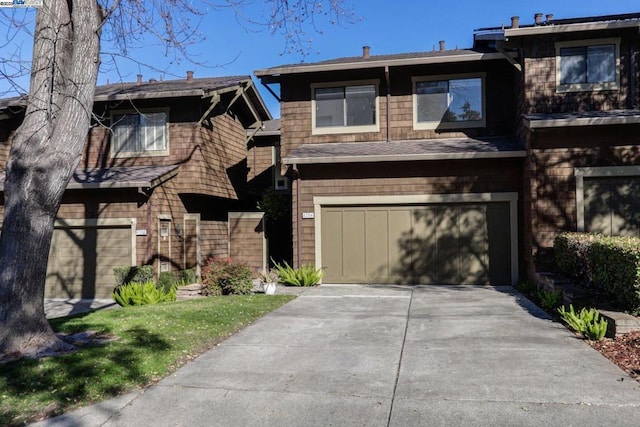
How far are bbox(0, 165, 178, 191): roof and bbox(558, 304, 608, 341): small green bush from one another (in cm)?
1047

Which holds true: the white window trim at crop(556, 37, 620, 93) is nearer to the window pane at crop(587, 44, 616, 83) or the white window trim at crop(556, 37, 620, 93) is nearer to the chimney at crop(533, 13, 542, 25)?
the window pane at crop(587, 44, 616, 83)

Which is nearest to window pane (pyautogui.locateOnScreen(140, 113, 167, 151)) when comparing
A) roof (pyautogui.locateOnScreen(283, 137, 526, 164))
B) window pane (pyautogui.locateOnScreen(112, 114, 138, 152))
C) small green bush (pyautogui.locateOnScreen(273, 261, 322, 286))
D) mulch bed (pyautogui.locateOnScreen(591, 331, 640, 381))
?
window pane (pyautogui.locateOnScreen(112, 114, 138, 152))

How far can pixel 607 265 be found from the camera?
7.66 m

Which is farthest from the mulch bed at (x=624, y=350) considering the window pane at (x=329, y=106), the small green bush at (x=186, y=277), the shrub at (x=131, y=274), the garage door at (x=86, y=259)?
the garage door at (x=86, y=259)

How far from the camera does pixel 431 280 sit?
515 inches

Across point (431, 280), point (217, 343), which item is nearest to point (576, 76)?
point (431, 280)

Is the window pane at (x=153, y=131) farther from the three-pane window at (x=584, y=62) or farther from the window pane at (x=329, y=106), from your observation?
the three-pane window at (x=584, y=62)

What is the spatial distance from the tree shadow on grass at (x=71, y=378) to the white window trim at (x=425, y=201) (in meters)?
7.50

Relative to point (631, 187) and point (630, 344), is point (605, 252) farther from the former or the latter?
point (631, 187)

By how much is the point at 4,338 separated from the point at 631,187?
40.6ft

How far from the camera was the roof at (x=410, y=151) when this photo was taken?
12.3m

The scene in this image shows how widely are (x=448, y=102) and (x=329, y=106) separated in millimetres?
3477

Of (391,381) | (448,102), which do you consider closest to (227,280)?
(391,381)

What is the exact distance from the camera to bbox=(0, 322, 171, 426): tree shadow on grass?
15.0ft
